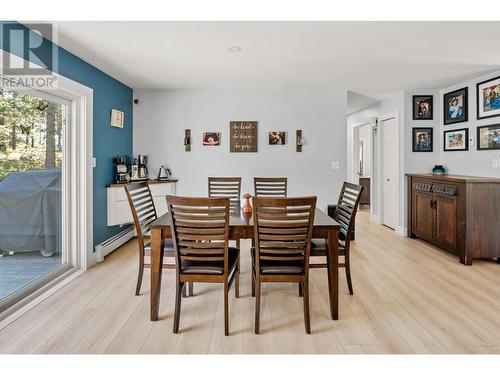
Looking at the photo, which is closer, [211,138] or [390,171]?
[211,138]

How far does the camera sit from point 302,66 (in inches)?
146

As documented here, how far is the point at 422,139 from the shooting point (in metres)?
5.05

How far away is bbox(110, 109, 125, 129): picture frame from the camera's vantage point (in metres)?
4.25

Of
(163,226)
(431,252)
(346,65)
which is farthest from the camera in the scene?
(431,252)

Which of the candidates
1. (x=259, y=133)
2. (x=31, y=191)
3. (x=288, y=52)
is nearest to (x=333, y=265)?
(x=288, y=52)

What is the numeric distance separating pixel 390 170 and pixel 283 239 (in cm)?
420

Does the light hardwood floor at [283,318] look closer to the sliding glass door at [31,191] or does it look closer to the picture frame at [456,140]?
the sliding glass door at [31,191]

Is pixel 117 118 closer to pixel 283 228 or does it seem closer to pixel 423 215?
pixel 283 228

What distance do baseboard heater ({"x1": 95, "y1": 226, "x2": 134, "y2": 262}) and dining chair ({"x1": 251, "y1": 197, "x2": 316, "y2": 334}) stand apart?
2.41 m

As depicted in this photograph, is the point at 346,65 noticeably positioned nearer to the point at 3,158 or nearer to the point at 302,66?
the point at 302,66

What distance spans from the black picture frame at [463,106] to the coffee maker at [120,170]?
4.86 m

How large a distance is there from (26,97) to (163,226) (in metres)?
1.72
